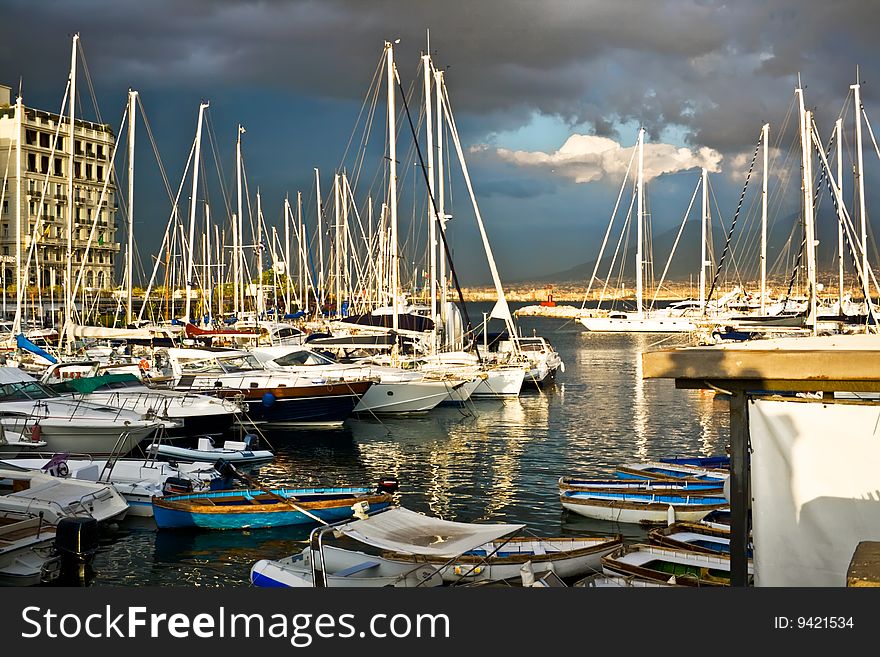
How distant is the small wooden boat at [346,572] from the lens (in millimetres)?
13508

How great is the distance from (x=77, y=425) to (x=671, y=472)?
56.9 feet

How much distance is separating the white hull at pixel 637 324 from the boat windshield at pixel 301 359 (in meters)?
76.8

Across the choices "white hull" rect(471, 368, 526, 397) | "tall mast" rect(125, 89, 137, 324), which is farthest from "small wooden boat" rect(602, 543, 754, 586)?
"tall mast" rect(125, 89, 137, 324)

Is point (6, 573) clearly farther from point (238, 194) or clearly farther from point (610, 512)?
point (238, 194)

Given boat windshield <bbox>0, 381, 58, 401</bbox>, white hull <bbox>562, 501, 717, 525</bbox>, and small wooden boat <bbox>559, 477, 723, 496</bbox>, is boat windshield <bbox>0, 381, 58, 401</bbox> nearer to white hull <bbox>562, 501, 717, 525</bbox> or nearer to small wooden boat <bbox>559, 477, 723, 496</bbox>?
small wooden boat <bbox>559, 477, 723, 496</bbox>

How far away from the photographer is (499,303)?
43.2 m

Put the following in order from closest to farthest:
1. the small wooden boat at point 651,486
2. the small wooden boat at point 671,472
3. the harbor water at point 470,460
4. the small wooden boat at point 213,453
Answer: the harbor water at point 470,460 → the small wooden boat at point 651,486 → the small wooden boat at point 671,472 → the small wooden boat at point 213,453

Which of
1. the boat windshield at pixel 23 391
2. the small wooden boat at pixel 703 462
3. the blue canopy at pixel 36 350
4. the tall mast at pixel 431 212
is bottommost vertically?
the small wooden boat at pixel 703 462

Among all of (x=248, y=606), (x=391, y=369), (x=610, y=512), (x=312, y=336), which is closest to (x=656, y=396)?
(x=391, y=369)

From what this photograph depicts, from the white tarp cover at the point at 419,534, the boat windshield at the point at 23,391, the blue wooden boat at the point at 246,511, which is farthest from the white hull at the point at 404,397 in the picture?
the white tarp cover at the point at 419,534

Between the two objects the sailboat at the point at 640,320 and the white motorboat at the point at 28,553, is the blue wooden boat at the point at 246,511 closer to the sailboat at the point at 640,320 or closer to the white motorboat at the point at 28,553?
the white motorboat at the point at 28,553

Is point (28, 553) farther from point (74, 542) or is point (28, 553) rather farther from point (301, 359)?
point (301, 359)

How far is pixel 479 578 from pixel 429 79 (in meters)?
38.8

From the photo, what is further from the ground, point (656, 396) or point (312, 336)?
point (312, 336)
